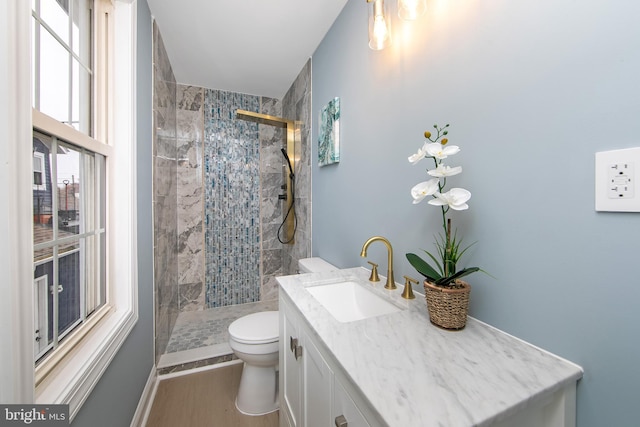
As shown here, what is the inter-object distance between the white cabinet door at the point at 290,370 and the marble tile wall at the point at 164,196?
1082 mm

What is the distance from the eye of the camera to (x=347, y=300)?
4.07 ft

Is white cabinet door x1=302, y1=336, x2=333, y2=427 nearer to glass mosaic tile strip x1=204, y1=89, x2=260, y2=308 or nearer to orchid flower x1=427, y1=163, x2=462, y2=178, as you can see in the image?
orchid flower x1=427, y1=163, x2=462, y2=178

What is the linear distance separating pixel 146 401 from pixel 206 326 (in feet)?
2.99

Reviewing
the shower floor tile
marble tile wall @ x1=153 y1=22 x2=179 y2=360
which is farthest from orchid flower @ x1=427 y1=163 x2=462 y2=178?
the shower floor tile

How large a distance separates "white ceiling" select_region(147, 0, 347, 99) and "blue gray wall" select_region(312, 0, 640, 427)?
918 millimetres

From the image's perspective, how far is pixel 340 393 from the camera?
658mm

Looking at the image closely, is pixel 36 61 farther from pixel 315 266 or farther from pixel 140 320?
pixel 315 266

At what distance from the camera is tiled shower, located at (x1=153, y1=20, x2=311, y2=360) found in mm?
2297

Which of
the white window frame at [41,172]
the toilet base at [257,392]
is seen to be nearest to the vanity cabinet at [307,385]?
the toilet base at [257,392]

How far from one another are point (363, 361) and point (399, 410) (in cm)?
16

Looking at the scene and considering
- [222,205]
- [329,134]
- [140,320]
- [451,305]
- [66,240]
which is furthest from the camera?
[222,205]

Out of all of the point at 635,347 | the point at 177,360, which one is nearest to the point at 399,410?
the point at 635,347

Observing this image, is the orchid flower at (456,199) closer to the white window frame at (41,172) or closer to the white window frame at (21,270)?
the white window frame at (21,270)
